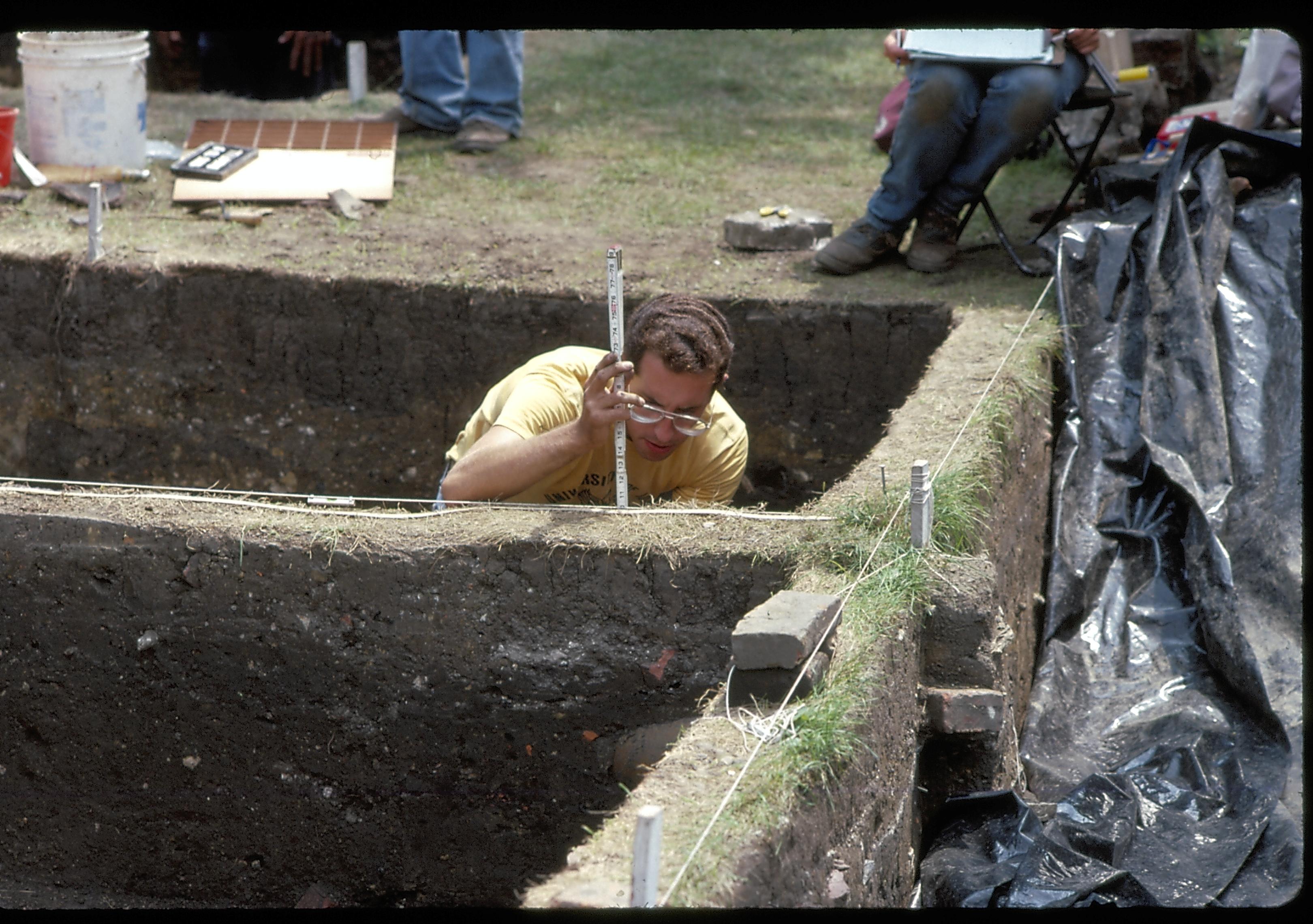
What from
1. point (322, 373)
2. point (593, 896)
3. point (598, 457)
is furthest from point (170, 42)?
point (593, 896)

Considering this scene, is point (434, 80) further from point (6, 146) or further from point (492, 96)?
point (6, 146)

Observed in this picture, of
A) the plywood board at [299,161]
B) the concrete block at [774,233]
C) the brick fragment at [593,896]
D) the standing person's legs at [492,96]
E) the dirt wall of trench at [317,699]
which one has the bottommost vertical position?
the dirt wall of trench at [317,699]

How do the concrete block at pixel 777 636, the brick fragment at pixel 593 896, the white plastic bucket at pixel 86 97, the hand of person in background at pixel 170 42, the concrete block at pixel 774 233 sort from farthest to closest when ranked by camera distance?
the hand of person in background at pixel 170 42 < the white plastic bucket at pixel 86 97 < the concrete block at pixel 774 233 < the concrete block at pixel 777 636 < the brick fragment at pixel 593 896

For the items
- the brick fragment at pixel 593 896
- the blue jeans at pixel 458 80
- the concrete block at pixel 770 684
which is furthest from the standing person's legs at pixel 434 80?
the brick fragment at pixel 593 896

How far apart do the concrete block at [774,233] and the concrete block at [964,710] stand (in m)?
2.81

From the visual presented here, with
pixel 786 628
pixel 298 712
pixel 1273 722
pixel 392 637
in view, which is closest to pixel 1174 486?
pixel 1273 722

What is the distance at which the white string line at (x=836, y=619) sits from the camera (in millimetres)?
2285

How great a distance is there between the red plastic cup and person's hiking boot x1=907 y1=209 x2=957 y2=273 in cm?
401

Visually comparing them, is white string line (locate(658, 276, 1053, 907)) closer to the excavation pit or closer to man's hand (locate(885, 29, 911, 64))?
the excavation pit

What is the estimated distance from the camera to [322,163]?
6430 mm

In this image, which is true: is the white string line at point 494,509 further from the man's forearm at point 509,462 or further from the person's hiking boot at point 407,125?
the person's hiking boot at point 407,125

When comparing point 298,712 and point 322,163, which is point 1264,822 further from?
point 322,163

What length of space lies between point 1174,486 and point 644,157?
3.64 meters

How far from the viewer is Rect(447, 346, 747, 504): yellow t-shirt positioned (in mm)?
3781
